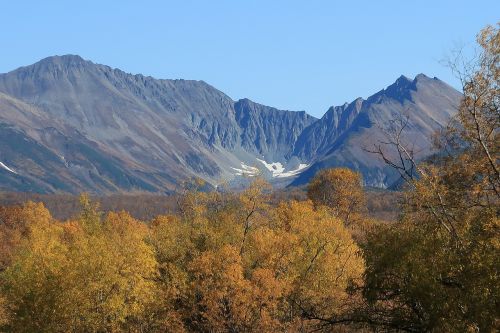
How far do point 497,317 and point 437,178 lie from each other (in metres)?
8.52

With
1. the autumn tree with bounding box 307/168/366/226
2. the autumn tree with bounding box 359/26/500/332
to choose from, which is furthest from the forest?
the autumn tree with bounding box 307/168/366/226

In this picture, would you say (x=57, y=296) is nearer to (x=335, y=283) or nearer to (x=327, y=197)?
(x=335, y=283)

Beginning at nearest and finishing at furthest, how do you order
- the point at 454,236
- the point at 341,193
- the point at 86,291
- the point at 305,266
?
the point at 454,236 → the point at 86,291 → the point at 305,266 → the point at 341,193

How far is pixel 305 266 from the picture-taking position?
77250 millimetres

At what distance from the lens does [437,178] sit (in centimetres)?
3450

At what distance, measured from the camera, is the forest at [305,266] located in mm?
32906

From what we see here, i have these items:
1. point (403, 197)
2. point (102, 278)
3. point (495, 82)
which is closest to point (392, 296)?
point (403, 197)

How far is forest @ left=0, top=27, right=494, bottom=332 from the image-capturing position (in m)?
32.9

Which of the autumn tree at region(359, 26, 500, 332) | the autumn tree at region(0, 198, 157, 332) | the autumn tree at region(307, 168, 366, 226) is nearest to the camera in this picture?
the autumn tree at region(359, 26, 500, 332)

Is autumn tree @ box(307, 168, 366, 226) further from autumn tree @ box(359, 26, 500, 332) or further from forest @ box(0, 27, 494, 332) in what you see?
autumn tree @ box(359, 26, 500, 332)

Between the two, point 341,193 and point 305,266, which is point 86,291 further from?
point 341,193

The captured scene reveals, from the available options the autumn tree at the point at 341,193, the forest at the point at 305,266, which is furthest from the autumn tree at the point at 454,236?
the autumn tree at the point at 341,193

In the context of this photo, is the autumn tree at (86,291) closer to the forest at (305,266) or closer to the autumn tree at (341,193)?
the forest at (305,266)

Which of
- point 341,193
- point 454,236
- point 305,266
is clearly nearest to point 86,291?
point 305,266
